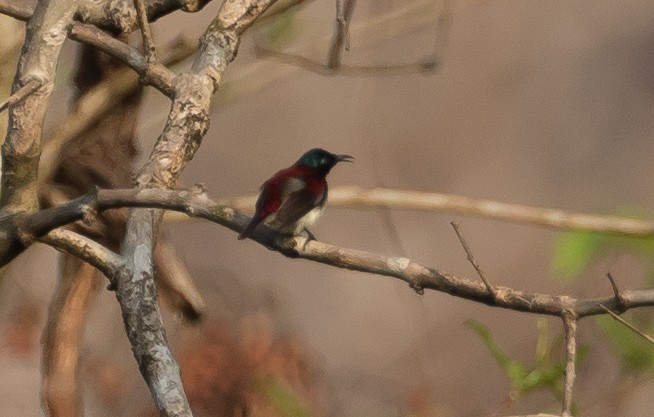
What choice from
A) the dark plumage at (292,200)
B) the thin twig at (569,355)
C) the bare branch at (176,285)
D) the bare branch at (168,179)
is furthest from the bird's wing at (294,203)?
the bare branch at (176,285)

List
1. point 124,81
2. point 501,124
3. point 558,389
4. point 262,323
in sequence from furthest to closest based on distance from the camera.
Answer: point 501,124, point 262,323, point 124,81, point 558,389

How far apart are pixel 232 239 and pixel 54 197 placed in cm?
152

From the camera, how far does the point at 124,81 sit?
1972 millimetres

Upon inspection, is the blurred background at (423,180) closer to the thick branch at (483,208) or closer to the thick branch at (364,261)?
the thick branch at (483,208)

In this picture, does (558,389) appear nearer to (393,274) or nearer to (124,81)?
(393,274)

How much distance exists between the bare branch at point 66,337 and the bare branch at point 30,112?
732 millimetres

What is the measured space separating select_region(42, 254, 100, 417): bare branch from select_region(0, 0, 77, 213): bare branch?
732mm

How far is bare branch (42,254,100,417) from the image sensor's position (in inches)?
72.1

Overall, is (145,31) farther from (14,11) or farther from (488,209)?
(488,209)

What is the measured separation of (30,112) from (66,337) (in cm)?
81

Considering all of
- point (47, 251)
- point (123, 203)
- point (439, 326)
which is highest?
point (47, 251)

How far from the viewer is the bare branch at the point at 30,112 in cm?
115

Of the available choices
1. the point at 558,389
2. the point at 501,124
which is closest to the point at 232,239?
the point at 501,124

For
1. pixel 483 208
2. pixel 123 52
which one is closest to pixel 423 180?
pixel 483 208
